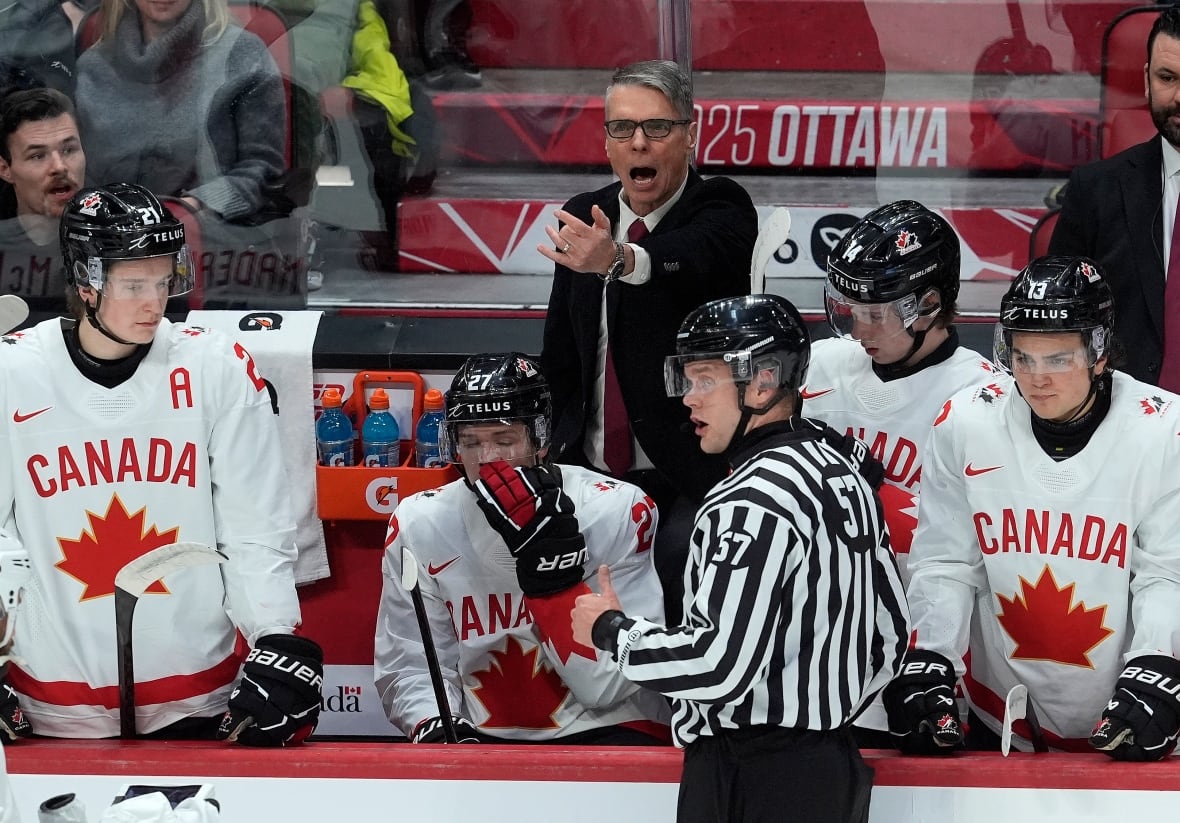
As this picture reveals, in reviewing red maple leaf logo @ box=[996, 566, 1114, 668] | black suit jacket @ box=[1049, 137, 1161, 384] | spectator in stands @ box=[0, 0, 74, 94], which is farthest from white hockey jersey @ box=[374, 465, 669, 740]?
spectator in stands @ box=[0, 0, 74, 94]

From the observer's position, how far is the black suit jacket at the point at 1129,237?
332 centimetres

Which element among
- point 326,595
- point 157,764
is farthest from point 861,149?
point 157,764

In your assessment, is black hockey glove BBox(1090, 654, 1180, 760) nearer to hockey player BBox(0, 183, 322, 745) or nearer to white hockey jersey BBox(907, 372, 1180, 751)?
white hockey jersey BBox(907, 372, 1180, 751)

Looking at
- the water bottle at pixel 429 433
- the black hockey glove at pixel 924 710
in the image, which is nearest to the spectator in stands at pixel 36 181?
the water bottle at pixel 429 433

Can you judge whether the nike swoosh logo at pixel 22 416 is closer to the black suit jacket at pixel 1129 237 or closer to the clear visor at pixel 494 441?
the clear visor at pixel 494 441

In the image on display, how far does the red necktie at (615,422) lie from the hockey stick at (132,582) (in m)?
1.10

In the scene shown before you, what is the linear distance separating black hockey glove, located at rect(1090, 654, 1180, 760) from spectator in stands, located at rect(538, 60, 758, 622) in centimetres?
107

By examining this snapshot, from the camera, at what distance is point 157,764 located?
8.27 feet

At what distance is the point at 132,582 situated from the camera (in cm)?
248

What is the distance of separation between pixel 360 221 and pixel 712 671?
94.3 inches

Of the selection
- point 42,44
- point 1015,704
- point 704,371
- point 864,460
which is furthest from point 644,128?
point 42,44

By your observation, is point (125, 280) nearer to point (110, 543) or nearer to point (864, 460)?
point (110, 543)

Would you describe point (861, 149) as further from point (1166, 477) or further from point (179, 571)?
point (179, 571)

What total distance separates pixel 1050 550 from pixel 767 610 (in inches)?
31.3
